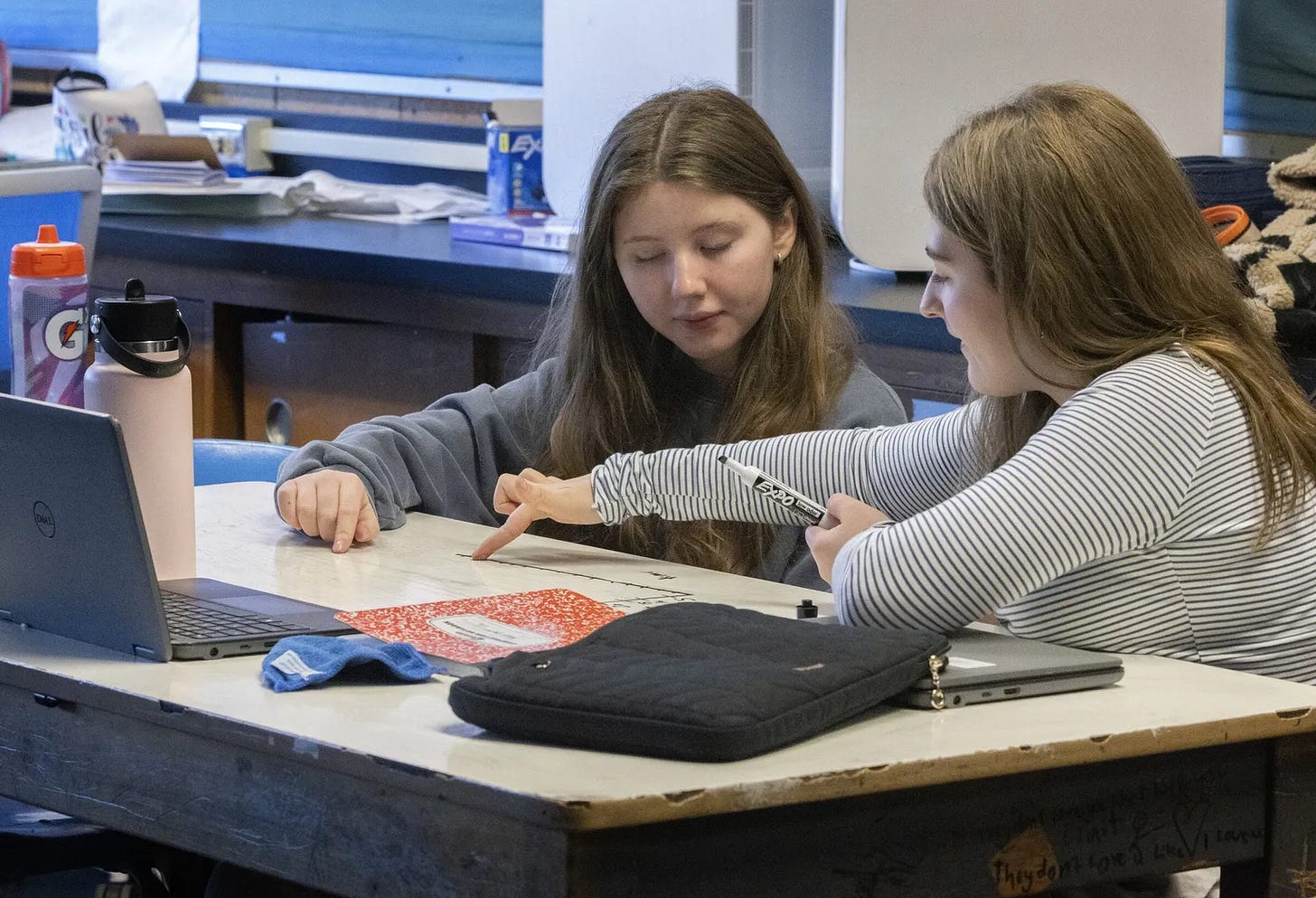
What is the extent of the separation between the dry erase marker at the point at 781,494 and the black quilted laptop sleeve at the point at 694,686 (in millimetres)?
402

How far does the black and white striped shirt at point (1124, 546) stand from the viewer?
1174 millimetres

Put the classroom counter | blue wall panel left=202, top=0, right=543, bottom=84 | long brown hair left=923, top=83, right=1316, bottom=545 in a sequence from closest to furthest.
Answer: long brown hair left=923, top=83, right=1316, bottom=545 → the classroom counter → blue wall panel left=202, top=0, right=543, bottom=84

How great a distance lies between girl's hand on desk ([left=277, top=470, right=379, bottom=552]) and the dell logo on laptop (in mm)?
382

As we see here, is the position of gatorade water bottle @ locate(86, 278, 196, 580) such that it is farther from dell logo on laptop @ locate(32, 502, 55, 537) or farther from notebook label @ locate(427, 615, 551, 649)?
notebook label @ locate(427, 615, 551, 649)

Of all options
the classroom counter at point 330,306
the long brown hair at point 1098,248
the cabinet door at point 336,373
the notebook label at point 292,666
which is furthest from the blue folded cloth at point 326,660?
the cabinet door at point 336,373

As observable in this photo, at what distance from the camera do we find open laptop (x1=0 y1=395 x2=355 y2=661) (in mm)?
1092

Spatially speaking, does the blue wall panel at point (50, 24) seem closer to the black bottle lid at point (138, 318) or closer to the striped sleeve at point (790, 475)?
the striped sleeve at point (790, 475)

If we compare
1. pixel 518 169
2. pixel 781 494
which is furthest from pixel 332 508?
pixel 518 169

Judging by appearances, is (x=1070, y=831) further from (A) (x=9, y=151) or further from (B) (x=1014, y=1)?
(A) (x=9, y=151)

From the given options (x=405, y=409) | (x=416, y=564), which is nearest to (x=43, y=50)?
(x=405, y=409)

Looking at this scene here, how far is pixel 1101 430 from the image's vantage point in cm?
119

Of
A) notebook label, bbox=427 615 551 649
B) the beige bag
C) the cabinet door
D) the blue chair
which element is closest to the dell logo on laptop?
notebook label, bbox=427 615 551 649

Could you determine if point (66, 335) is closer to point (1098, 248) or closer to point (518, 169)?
point (1098, 248)

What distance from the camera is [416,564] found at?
1485 millimetres
